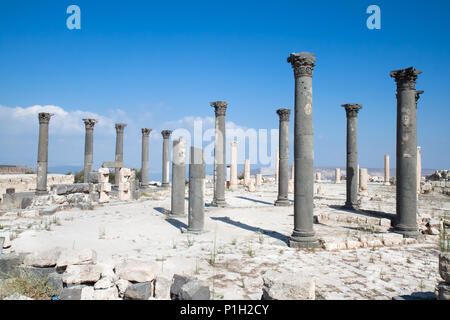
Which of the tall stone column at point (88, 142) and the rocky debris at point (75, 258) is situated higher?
the tall stone column at point (88, 142)

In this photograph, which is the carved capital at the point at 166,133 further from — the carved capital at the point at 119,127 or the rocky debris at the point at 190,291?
the rocky debris at the point at 190,291

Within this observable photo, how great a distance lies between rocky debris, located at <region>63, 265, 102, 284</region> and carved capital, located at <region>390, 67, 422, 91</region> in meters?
11.3

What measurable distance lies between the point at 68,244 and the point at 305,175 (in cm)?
736

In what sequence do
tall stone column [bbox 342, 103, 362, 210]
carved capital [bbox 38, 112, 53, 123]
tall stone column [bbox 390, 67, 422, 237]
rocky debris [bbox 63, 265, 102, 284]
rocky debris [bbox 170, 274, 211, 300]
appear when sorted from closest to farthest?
1. rocky debris [bbox 170, 274, 211, 300]
2. rocky debris [bbox 63, 265, 102, 284]
3. tall stone column [bbox 390, 67, 422, 237]
4. tall stone column [bbox 342, 103, 362, 210]
5. carved capital [bbox 38, 112, 53, 123]

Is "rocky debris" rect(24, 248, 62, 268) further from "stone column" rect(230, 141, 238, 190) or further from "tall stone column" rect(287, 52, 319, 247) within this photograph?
"stone column" rect(230, 141, 238, 190)

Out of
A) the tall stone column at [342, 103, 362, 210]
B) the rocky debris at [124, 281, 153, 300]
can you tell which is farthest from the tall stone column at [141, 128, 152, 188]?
the rocky debris at [124, 281, 153, 300]

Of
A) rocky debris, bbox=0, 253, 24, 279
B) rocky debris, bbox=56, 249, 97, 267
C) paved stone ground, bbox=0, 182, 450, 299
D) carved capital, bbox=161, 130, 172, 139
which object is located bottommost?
paved stone ground, bbox=0, 182, 450, 299

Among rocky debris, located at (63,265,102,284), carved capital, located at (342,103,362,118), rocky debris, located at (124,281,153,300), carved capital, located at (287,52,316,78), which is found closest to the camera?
rocky debris, located at (124,281,153,300)

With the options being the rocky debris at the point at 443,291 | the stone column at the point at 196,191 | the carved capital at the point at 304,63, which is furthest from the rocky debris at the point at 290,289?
the carved capital at the point at 304,63

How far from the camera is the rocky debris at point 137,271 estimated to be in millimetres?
5652

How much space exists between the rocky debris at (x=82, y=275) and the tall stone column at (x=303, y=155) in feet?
19.0

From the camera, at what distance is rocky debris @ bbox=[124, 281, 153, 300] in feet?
17.3

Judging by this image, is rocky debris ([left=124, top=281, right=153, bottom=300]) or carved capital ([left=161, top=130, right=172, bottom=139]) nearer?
rocky debris ([left=124, top=281, right=153, bottom=300])

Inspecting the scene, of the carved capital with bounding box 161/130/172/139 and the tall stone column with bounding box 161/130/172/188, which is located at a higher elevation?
the carved capital with bounding box 161/130/172/139
